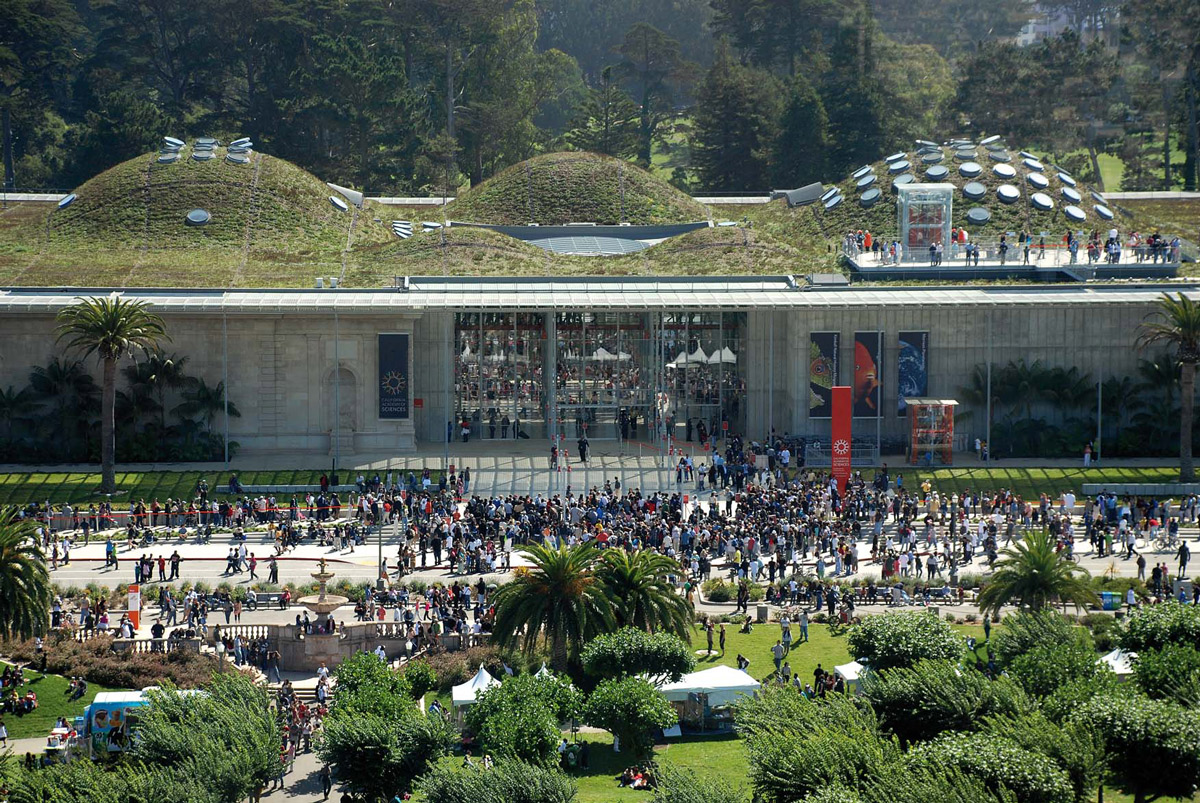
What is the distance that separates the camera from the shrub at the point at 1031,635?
4741 centimetres

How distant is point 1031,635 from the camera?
156 ft

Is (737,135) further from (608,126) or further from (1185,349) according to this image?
(1185,349)

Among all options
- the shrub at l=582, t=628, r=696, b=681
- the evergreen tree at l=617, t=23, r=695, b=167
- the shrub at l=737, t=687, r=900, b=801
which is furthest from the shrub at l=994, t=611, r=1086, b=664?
the evergreen tree at l=617, t=23, r=695, b=167

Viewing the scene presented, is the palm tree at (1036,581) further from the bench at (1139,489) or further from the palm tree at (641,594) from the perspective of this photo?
the bench at (1139,489)

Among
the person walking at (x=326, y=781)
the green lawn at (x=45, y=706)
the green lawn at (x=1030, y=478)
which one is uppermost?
the green lawn at (x=1030, y=478)

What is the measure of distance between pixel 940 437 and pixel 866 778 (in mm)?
38507

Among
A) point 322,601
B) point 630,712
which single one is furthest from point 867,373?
point 630,712

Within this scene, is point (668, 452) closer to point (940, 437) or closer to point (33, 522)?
point (940, 437)

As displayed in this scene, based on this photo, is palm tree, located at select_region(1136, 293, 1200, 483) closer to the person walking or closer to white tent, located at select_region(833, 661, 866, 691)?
white tent, located at select_region(833, 661, 866, 691)

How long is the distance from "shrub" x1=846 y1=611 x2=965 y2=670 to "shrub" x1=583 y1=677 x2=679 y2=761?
241 inches

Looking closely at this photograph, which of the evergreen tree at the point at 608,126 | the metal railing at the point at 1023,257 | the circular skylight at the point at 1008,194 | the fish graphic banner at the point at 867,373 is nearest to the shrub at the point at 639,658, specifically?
the fish graphic banner at the point at 867,373

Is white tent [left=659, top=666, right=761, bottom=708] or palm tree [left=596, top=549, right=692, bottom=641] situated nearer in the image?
white tent [left=659, top=666, right=761, bottom=708]

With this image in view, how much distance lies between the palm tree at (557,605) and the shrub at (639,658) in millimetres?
1626

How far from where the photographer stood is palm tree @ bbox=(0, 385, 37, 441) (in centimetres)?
7581
